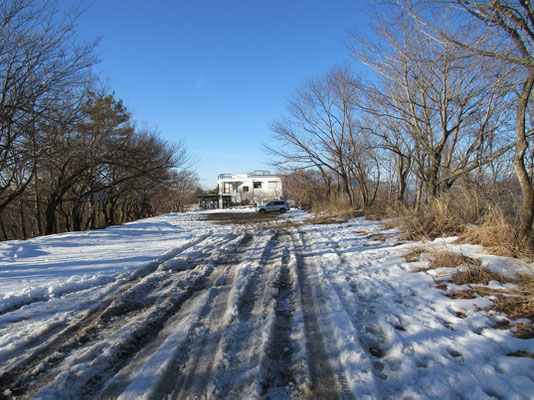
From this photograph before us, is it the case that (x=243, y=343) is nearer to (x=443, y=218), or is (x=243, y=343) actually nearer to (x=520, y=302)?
(x=520, y=302)

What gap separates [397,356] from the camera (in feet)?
9.07

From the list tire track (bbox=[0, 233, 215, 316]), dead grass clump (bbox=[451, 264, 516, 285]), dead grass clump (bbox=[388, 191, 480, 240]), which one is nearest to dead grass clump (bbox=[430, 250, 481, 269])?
dead grass clump (bbox=[451, 264, 516, 285])

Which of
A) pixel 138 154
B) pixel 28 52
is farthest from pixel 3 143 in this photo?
pixel 138 154

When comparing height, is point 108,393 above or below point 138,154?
below

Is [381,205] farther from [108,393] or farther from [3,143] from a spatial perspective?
[3,143]

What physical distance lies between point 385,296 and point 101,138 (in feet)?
49.9

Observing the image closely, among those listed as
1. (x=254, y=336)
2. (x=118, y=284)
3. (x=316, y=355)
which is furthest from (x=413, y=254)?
(x=118, y=284)

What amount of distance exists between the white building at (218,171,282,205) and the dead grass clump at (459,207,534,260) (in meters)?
55.9

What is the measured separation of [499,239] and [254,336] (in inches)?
182

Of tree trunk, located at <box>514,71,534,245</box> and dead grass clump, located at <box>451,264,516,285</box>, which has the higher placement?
tree trunk, located at <box>514,71,534,245</box>

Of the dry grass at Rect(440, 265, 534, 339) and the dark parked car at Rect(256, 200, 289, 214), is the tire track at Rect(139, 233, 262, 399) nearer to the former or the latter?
the dry grass at Rect(440, 265, 534, 339)

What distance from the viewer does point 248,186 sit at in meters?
66.7

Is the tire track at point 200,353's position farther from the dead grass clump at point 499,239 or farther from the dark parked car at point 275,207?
the dark parked car at point 275,207

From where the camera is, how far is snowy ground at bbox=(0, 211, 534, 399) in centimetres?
237
